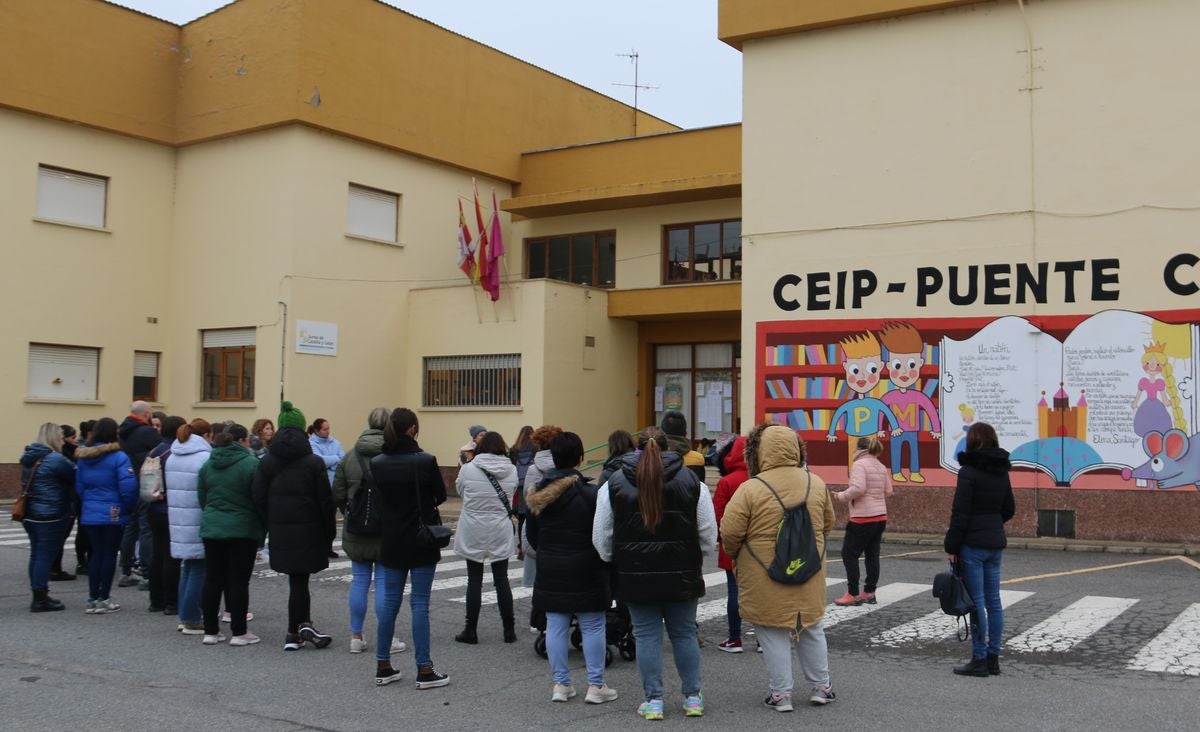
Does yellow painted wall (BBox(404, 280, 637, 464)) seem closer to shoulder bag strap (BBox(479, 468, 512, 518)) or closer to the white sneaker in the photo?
shoulder bag strap (BBox(479, 468, 512, 518))

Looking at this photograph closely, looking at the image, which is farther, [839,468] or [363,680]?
[839,468]

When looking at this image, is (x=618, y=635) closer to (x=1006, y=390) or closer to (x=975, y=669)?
(x=975, y=669)

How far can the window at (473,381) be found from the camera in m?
24.0

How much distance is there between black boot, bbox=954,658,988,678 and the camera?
25.1 feet

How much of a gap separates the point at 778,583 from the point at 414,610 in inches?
98.9

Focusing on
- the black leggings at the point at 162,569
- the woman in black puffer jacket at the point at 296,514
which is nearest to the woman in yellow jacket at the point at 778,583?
the woman in black puffer jacket at the point at 296,514

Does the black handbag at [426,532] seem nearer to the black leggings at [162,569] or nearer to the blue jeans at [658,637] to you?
the blue jeans at [658,637]

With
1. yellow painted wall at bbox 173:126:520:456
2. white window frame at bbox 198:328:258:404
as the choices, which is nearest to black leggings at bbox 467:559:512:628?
yellow painted wall at bbox 173:126:520:456

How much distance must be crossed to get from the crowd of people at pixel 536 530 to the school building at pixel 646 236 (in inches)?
280

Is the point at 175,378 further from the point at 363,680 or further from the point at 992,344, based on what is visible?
the point at 363,680

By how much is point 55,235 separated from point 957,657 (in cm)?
2154

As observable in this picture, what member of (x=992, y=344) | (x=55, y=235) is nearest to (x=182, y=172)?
(x=55, y=235)

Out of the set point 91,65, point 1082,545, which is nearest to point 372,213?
point 91,65

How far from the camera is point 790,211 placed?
59.6 ft
